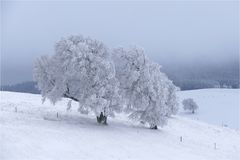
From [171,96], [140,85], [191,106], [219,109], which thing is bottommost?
[219,109]

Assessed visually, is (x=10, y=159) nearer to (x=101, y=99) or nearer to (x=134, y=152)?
(x=134, y=152)

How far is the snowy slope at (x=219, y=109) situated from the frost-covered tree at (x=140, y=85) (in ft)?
185

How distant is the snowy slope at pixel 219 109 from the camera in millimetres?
111363

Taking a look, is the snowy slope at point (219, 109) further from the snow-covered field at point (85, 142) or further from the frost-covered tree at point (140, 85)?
the snow-covered field at point (85, 142)

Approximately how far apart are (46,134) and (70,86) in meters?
10.5

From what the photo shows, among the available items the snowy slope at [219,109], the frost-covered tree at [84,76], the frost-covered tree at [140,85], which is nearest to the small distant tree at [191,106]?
the snowy slope at [219,109]

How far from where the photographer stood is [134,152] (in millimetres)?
33312

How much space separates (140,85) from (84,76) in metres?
7.65

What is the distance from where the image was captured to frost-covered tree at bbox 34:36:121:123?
135 feet

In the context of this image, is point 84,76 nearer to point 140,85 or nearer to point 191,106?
point 140,85

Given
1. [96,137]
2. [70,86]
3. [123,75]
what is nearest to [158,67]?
Answer: [123,75]

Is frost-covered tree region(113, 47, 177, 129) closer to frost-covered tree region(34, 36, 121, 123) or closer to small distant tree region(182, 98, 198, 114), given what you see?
frost-covered tree region(34, 36, 121, 123)

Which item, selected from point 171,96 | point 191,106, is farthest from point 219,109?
point 171,96

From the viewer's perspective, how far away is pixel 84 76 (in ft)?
136
